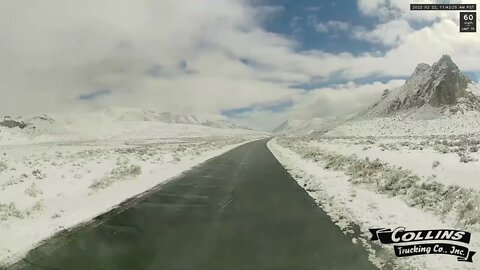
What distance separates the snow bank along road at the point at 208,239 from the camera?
7578mm

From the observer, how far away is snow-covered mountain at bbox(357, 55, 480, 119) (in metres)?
146

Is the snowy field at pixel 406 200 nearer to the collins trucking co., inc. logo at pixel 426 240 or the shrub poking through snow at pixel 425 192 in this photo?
the shrub poking through snow at pixel 425 192

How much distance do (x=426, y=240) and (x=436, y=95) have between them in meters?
158

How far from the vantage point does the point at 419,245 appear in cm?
860

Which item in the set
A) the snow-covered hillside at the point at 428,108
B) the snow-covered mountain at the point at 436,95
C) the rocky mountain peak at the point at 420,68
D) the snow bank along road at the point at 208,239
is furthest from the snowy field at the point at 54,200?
the rocky mountain peak at the point at 420,68

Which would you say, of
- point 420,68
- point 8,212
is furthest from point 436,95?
point 8,212

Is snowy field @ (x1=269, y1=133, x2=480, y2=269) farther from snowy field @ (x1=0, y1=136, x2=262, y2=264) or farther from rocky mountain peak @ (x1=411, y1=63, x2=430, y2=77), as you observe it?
rocky mountain peak @ (x1=411, y1=63, x2=430, y2=77)

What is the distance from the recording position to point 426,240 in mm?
8945

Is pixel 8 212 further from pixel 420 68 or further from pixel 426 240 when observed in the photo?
pixel 420 68

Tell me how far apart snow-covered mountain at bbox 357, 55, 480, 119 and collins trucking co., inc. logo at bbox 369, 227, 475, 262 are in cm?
14228

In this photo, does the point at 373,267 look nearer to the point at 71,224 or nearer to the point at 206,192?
the point at 71,224

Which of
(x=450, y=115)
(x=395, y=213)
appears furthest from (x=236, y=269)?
(x=450, y=115)

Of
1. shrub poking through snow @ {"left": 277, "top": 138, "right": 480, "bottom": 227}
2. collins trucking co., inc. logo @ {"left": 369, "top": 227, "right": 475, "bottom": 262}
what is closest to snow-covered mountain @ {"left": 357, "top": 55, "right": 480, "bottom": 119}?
shrub poking through snow @ {"left": 277, "top": 138, "right": 480, "bottom": 227}

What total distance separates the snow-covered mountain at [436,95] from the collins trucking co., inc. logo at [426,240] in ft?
467
